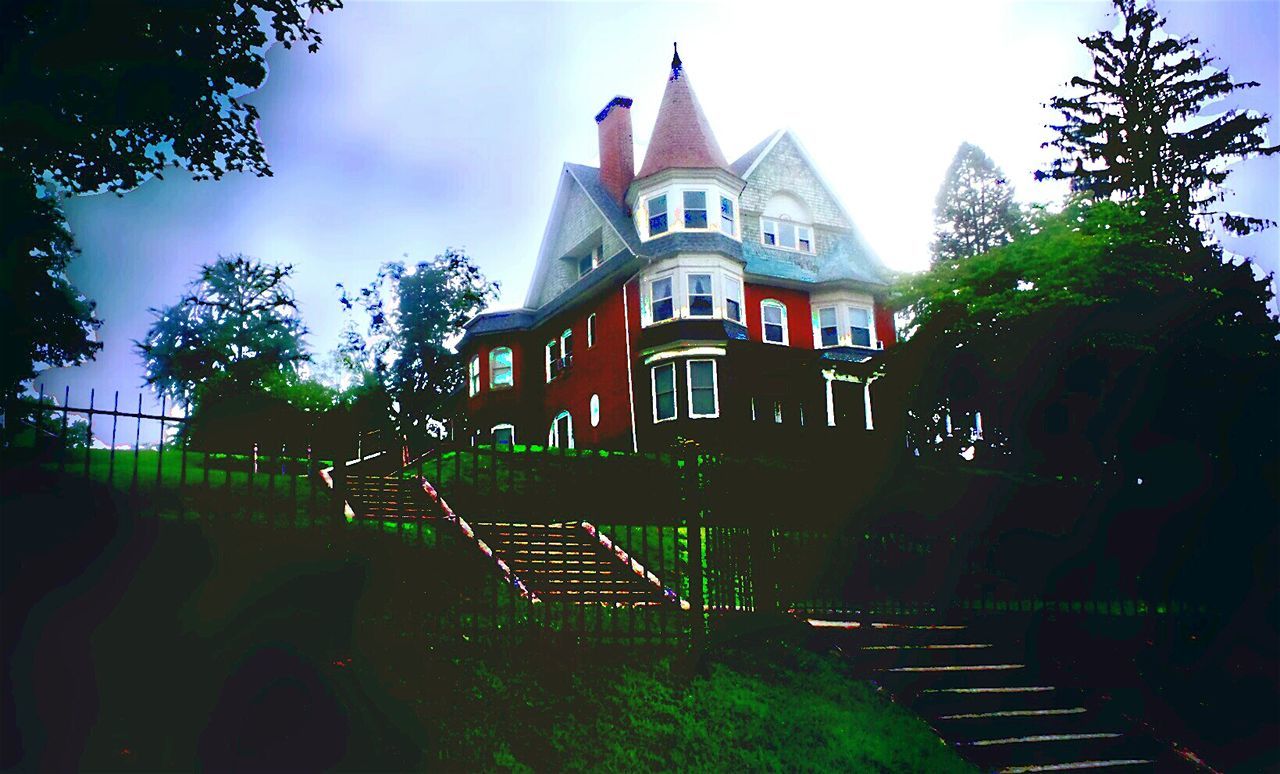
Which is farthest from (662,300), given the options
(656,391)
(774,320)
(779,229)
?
(779,229)

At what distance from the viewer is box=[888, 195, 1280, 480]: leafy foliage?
20.5 meters

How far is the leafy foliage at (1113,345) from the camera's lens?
20469 millimetres

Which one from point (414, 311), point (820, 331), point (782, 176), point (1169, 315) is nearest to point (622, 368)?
point (820, 331)

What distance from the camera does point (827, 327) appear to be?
1356 inches

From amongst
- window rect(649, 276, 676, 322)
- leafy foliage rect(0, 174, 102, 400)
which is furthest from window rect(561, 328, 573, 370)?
leafy foliage rect(0, 174, 102, 400)

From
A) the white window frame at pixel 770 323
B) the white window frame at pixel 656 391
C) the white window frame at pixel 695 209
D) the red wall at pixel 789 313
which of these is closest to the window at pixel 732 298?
the red wall at pixel 789 313

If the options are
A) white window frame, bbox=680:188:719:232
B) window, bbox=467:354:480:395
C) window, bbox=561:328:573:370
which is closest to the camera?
white window frame, bbox=680:188:719:232

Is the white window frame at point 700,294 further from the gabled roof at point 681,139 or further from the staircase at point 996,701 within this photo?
the staircase at point 996,701

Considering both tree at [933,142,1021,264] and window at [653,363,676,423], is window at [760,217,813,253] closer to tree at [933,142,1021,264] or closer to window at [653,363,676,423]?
→ window at [653,363,676,423]

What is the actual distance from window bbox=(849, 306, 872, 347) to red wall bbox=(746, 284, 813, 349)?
1.64 meters

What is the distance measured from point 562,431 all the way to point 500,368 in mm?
5073

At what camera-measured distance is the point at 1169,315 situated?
2059 centimetres

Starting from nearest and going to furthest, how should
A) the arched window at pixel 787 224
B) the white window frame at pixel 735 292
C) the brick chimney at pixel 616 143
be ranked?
the white window frame at pixel 735 292, the arched window at pixel 787 224, the brick chimney at pixel 616 143

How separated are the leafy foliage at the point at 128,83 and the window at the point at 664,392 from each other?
18.1 metres
